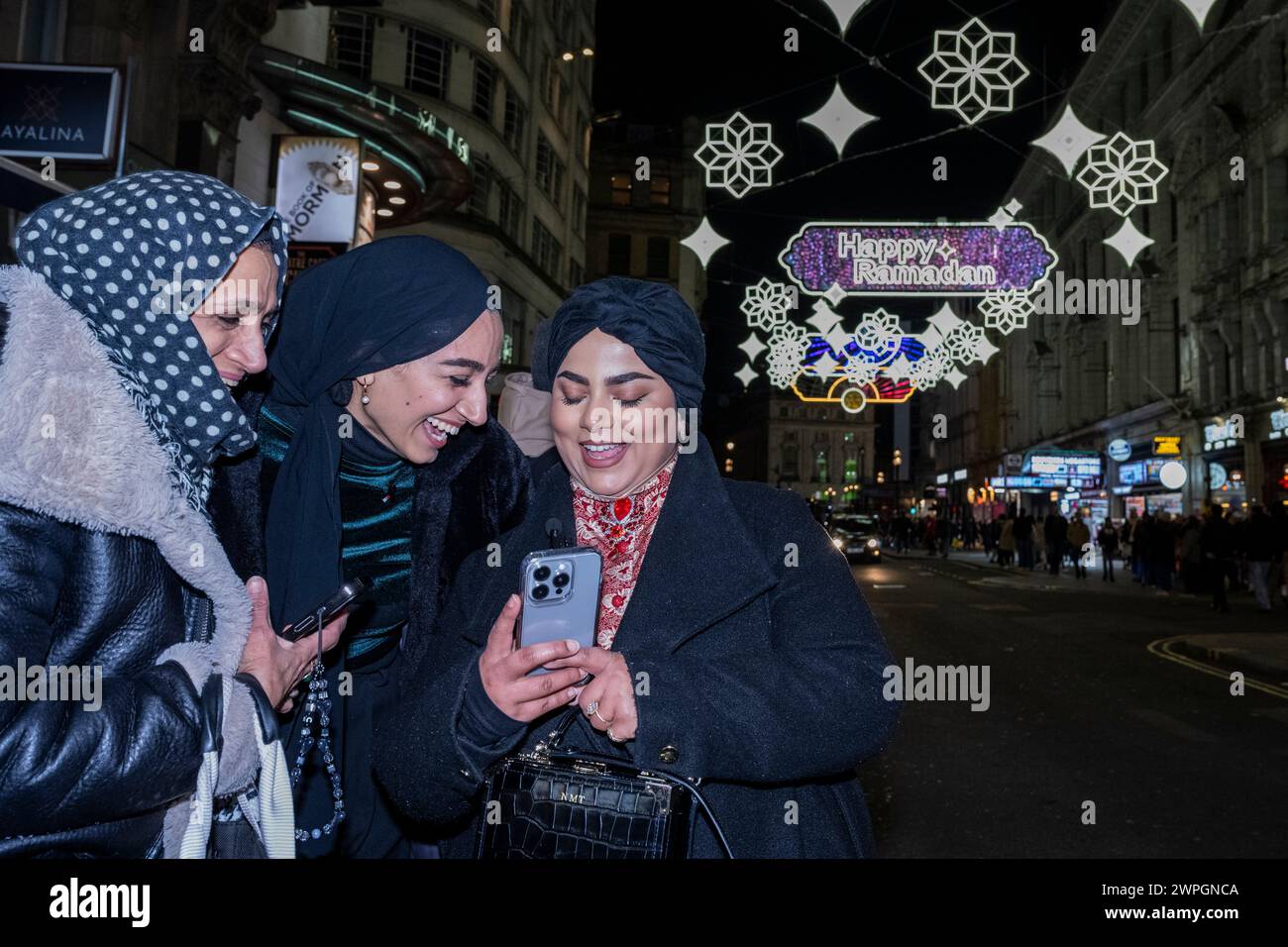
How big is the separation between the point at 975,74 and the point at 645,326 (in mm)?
9643


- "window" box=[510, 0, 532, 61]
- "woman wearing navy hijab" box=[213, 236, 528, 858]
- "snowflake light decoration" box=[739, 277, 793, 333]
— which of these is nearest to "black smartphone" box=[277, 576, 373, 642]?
"woman wearing navy hijab" box=[213, 236, 528, 858]

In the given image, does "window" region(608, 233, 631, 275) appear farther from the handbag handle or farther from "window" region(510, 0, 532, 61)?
the handbag handle

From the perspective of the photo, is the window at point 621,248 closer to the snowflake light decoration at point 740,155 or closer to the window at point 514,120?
the window at point 514,120

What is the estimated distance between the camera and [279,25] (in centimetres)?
1373

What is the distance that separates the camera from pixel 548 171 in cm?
3600

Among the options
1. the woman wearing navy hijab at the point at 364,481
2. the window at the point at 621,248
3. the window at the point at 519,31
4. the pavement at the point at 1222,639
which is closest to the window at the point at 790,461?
the window at the point at 621,248

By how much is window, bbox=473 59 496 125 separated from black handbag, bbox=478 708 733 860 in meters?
29.2

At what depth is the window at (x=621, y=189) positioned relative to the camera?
52.4 meters

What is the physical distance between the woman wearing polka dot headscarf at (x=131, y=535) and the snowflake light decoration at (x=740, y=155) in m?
10.7

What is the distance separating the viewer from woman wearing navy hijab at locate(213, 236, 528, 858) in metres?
2.12

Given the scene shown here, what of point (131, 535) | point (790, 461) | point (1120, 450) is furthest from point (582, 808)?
point (790, 461)
